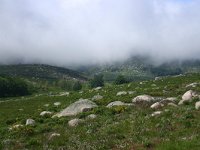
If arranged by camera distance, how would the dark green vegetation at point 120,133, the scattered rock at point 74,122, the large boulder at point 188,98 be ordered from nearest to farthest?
the dark green vegetation at point 120,133 < the scattered rock at point 74,122 < the large boulder at point 188,98

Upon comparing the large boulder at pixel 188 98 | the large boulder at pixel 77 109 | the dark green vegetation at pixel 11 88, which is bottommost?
the dark green vegetation at pixel 11 88

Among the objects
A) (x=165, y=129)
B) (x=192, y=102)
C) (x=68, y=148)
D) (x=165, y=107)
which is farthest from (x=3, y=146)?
(x=192, y=102)

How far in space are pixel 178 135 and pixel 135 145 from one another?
285 cm

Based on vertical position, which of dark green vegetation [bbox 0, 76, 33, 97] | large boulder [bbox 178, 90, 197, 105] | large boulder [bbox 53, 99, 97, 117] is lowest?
dark green vegetation [bbox 0, 76, 33, 97]

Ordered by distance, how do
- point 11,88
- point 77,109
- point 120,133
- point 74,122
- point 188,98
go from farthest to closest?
1. point 11,88
2. point 77,109
3. point 188,98
4. point 74,122
5. point 120,133

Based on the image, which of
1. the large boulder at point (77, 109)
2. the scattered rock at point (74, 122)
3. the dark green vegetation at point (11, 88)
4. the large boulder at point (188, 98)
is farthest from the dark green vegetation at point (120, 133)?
the dark green vegetation at point (11, 88)

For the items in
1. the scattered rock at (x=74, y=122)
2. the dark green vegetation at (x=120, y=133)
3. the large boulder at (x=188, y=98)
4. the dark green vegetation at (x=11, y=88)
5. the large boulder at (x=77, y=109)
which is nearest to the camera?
the dark green vegetation at (x=120, y=133)

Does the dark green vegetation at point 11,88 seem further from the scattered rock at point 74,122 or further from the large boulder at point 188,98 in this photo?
the scattered rock at point 74,122

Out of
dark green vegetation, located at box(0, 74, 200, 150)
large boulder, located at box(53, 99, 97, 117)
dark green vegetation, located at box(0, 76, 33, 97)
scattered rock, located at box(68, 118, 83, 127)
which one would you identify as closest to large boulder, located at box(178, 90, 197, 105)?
dark green vegetation, located at box(0, 74, 200, 150)

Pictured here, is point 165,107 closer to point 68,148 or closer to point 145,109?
point 145,109

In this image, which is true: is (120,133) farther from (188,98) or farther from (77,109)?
(77,109)

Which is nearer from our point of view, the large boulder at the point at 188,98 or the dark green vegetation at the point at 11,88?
the large boulder at the point at 188,98

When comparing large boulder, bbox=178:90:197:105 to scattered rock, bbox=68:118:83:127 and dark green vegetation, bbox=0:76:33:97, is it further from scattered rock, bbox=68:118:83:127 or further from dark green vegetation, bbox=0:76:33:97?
dark green vegetation, bbox=0:76:33:97

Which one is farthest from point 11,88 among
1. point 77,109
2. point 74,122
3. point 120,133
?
point 120,133
